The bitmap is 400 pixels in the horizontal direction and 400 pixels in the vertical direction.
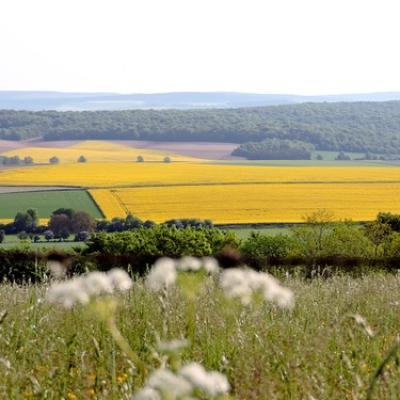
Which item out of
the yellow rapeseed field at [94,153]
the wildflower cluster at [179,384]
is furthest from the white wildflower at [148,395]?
the yellow rapeseed field at [94,153]

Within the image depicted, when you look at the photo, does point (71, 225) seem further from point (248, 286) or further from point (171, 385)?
point (171, 385)

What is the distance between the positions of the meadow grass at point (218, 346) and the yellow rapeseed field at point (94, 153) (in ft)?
333

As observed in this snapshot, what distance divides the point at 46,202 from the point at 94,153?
176 feet

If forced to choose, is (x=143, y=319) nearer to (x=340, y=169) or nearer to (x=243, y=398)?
(x=243, y=398)

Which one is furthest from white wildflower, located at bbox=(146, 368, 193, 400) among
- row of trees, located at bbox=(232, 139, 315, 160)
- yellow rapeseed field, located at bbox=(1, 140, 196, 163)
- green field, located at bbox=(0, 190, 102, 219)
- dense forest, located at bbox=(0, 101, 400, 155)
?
dense forest, located at bbox=(0, 101, 400, 155)

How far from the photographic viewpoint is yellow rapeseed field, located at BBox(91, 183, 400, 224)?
2227 inches

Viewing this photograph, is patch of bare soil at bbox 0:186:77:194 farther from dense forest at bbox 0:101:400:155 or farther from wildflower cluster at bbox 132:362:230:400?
wildflower cluster at bbox 132:362:230:400

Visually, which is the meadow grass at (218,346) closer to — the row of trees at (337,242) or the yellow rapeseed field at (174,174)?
the row of trees at (337,242)

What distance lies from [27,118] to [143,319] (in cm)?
13958

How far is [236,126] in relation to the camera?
13375 centimetres

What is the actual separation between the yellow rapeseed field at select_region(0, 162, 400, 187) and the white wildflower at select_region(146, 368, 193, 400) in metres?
73.5

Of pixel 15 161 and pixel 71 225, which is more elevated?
pixel 71 225

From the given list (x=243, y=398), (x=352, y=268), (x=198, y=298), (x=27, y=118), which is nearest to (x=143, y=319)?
(x=198, y=298)

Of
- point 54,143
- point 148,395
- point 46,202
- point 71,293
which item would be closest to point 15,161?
point 54,143
